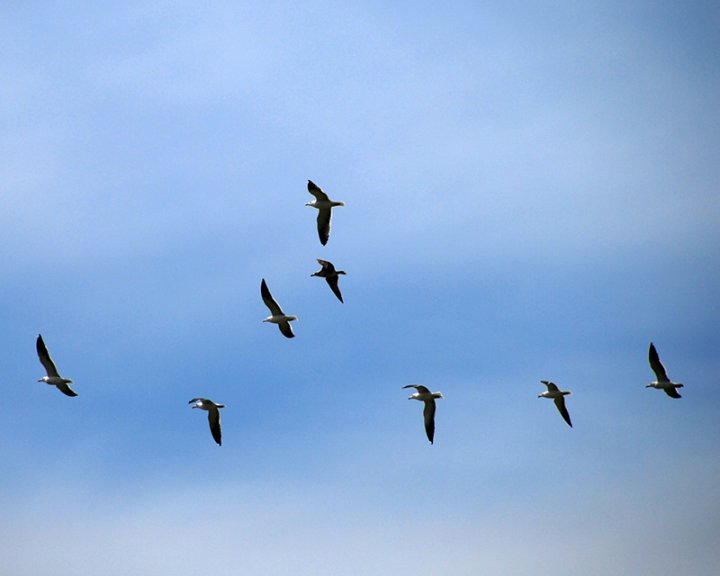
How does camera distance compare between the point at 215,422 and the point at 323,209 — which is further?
the point at 215,422

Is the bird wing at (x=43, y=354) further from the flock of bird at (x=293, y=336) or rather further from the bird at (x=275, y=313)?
the bird at (x=275, y=313)

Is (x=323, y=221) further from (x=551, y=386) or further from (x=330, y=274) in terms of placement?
(x=551, y=386)

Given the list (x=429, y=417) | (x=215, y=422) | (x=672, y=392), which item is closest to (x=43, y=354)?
(x=215, y=422)

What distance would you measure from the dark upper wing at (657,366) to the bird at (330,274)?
16440 mm

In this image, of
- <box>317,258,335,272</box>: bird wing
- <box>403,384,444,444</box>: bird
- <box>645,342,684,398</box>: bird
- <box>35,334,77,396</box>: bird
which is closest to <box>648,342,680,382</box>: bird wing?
<box>645,342,684,398</box>: bird

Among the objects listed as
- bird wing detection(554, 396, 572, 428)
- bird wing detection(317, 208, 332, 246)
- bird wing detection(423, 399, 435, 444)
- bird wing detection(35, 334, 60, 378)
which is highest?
bird wing detection(317, 208, 332, 246)

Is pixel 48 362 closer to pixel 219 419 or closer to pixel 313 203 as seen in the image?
pixel 219 419

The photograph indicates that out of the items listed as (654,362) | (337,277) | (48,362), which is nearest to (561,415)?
(654,362)

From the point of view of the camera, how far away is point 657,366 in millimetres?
56188

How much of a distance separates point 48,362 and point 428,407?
684 inches

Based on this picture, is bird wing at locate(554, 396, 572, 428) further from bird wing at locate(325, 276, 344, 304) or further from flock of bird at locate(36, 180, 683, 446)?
bird wing at locate(325, 276, 344, 304)

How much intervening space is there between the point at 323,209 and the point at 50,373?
1442cm

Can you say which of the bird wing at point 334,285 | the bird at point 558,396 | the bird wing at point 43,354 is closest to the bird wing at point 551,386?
the bird at point 558,396

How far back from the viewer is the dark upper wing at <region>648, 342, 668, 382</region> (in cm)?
5616
